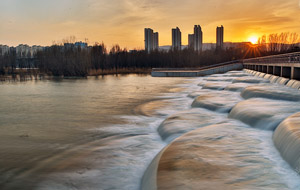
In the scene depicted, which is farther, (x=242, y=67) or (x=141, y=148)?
(x=242, y=67)

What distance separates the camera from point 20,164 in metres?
5.40

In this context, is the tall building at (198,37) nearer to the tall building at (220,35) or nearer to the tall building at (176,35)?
the tall building at (176,35)

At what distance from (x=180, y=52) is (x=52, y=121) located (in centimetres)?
4388

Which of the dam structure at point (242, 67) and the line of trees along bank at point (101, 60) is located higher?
the line of trees along bank at point (101, 60)

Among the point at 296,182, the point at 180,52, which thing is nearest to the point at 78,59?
the point at 180,52

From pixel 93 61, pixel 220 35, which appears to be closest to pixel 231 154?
pixel 93 61

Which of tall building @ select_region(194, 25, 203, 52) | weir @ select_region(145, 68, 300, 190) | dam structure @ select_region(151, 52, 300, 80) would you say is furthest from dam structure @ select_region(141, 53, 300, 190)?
tall building @ select_region(194, 25, 203, 52)

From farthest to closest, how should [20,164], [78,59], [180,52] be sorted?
[180,52] → [78,59] → [20,164]

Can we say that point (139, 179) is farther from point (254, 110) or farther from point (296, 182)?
point (254, 110)

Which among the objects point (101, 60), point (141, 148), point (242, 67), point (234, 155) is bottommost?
point (141, 148)

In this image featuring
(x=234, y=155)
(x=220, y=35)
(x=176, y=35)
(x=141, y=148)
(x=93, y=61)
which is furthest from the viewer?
(x=220, y=35)

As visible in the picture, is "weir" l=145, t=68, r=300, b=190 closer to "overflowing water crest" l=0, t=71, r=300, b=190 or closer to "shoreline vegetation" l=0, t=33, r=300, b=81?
"overflowing water crest" l=0, t=71, r=300, b=190

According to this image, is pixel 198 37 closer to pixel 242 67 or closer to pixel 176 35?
pixel 176 35

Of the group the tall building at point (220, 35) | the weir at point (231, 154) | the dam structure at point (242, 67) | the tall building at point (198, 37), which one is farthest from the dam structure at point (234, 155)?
the tall building at point (220, 35)
